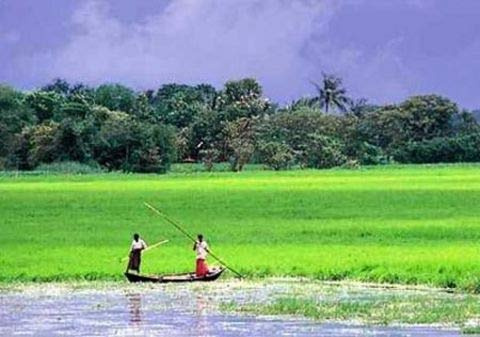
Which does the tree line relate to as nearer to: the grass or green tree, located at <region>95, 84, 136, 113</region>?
green tree, located at <region>95, 84, 136, 113</region>

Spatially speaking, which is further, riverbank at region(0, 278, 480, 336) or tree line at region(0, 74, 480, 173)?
tree line at region(0, 74, 480, 173)

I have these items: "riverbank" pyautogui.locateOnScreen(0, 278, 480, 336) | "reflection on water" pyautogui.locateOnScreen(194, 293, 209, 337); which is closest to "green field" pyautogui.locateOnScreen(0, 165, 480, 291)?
→ "riverbank" pyautogui.locateOnScreen(0, 278, 480, 336)

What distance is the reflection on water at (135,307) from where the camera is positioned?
2227 centimetres

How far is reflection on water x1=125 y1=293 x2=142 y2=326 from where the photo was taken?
22.3 m

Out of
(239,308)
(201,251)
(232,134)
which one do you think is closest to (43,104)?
(232,134)

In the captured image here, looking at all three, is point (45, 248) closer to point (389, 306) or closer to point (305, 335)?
point (389, 306)

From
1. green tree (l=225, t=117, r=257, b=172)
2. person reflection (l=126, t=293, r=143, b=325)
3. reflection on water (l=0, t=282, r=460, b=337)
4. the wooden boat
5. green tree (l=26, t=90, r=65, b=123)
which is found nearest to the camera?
reflection on water (l=0, t=282, r=460, b=337)

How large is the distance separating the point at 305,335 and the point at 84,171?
8243 cm

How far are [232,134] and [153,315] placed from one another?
89365 mm

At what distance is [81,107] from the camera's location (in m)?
114

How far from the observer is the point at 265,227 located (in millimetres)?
44750

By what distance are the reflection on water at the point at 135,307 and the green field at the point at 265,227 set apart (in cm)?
376

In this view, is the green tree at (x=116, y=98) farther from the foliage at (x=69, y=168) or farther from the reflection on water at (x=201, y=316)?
the reflection on water at (x=201, y=316)

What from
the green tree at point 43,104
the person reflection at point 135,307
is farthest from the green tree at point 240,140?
the person reflection at point 135,307
